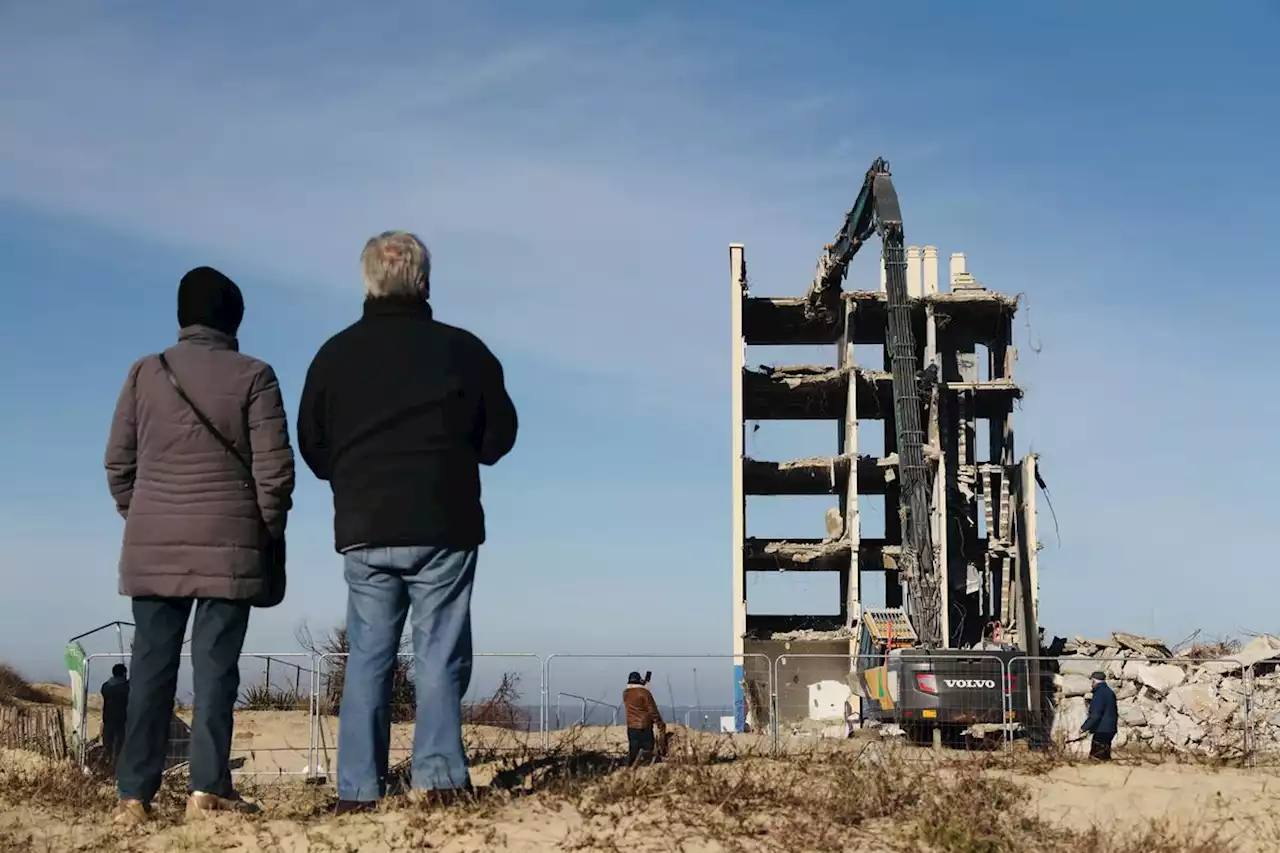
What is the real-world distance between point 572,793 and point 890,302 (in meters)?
34.1

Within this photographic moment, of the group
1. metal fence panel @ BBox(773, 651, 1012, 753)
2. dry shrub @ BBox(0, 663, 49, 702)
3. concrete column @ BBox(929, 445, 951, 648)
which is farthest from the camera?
concrete column @ BBox(929, 445, 951, 648)

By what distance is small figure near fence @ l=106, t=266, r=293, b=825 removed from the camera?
5.79 m

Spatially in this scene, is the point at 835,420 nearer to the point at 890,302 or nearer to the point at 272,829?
the point at 890,302

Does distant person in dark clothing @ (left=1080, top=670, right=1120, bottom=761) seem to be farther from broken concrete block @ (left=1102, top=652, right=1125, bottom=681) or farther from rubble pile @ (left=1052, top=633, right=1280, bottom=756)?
broken concrete block @ (left=1102, top=652, right=1125, bottom=681)

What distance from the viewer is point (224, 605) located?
5.86 metres

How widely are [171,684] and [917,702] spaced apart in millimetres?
16723

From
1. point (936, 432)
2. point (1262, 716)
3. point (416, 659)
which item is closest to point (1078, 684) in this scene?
point (936, 432)

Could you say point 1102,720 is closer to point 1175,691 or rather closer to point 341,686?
point 341,686

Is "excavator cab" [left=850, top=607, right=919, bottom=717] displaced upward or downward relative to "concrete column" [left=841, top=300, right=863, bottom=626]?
downward

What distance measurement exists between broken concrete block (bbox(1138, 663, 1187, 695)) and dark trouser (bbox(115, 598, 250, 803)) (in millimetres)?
29084

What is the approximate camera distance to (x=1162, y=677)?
3198 cm

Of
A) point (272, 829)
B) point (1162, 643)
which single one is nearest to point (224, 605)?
point (272, 829)

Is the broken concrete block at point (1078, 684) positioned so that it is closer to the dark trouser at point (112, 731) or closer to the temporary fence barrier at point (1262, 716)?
the temporary fence barrier at point (1262, 716)

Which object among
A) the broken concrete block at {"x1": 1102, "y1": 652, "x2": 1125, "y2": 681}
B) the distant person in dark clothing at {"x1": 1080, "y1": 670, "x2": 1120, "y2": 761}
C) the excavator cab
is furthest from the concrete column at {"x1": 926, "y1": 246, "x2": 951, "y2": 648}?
the distant person in dark clothing at {"x1": 1080, "y1": 670, "x2": 1120, "y2": 761}
